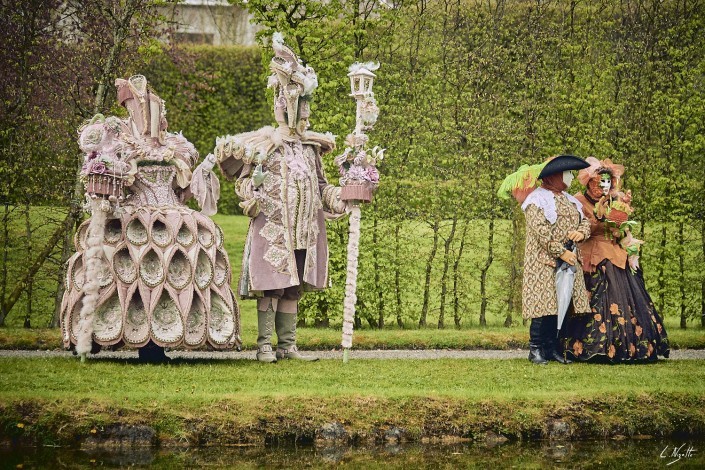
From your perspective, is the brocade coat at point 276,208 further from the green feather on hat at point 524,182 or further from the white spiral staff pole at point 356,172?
the green feather on hat at point 524,182

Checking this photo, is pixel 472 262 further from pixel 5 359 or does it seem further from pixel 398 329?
pixel 5 359

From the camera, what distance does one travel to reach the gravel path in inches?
403

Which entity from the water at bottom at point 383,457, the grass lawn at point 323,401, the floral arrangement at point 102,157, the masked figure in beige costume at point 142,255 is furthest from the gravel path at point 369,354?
the water at bottom at point 383,457

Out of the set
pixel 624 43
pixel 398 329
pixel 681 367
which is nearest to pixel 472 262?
pixel 398 329

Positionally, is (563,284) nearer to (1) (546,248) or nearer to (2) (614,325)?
(1) (546,248)

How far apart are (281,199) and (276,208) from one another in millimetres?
92

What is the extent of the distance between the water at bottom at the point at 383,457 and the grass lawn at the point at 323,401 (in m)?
0.19

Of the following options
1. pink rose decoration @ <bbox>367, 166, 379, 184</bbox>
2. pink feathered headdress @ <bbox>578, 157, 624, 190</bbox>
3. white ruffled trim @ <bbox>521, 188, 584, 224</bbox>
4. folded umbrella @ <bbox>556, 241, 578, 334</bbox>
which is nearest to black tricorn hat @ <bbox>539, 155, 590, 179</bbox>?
white ruffled trim @ <bbox>521, 188, 584, 224</bbox>

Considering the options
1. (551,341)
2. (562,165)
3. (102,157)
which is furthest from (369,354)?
(102,157)

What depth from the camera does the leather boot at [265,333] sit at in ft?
31.4

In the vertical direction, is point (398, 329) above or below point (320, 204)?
below

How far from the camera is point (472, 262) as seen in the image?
1434 cm

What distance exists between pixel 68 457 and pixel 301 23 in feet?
23.4

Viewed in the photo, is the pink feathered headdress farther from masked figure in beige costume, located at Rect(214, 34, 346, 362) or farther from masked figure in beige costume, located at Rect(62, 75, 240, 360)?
masked figure in beige costume, located at Rect(62, 75, 240, 360)
